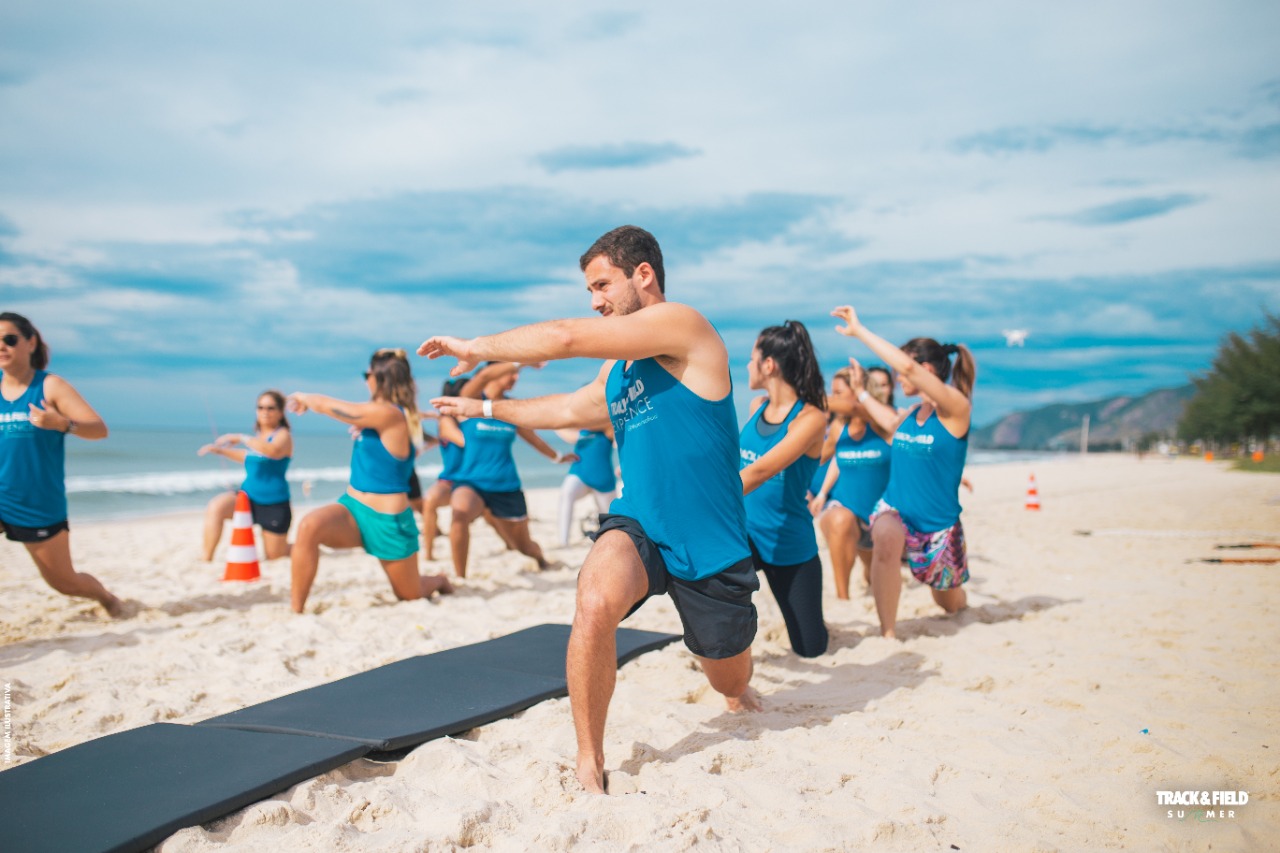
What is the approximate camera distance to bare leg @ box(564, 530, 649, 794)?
2.89m

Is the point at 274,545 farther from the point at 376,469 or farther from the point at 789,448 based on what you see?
the point at 789,448

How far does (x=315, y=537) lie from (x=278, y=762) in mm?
2913

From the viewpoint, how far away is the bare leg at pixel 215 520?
898 centimetres

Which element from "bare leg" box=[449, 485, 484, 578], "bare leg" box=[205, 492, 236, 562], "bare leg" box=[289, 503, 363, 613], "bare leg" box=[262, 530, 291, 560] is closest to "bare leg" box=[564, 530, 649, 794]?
"bare leg" box=[289, 503, 363, 613]

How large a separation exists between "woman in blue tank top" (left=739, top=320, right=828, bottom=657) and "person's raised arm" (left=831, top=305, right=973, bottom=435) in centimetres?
29

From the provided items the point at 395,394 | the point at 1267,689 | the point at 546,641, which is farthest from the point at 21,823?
the point at 1267,689

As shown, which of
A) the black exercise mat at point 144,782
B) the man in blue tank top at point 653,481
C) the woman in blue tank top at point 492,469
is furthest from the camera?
the woman in blue tank top at point 492,469

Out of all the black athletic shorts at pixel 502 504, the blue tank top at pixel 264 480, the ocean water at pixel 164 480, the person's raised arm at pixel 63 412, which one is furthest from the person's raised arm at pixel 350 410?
the ocean water at pixel 164 480

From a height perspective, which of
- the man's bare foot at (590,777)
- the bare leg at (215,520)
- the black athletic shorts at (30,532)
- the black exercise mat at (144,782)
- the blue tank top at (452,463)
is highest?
the blue tank top at (452,463)

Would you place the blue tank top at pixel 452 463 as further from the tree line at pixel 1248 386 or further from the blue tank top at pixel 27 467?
the tree line at pixel 1248 386

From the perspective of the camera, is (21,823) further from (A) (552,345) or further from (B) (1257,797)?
(B) (1257,797)

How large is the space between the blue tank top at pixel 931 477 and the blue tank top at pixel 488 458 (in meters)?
3.82

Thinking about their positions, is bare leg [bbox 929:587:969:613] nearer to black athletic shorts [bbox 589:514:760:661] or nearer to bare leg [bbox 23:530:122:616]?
black athletic shorts [bbox 589:514:760:661]

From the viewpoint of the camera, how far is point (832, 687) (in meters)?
4.37
